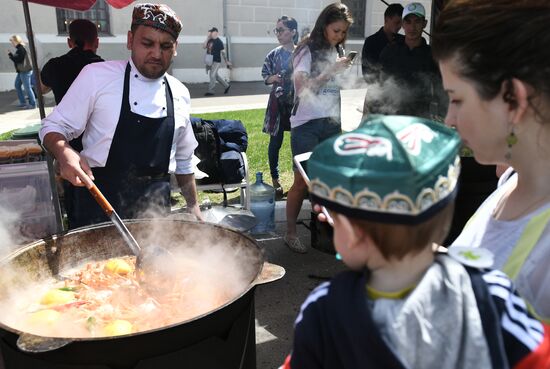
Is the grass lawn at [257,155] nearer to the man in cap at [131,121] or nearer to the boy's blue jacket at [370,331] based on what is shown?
the man in cap at [131,121]

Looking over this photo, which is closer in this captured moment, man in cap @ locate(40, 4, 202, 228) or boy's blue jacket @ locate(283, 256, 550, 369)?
boy's blue jacket @ locate(283, 256, 550, 369)

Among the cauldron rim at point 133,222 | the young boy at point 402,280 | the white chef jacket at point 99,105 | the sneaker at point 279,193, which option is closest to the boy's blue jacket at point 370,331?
the young boy at point 402,280

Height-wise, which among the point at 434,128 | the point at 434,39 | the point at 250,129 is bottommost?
the point at 250,129

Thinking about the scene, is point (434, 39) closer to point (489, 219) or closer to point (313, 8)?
point (489, 219)

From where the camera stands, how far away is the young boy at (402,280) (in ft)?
2.59

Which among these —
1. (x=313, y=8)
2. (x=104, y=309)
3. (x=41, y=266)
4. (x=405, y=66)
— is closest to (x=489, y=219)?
(x=104, y=309)

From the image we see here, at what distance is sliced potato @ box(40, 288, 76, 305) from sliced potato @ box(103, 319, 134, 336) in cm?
32

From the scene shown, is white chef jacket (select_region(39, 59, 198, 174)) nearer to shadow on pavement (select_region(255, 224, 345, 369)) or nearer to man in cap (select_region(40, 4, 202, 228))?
man in cap (select_region(40, 4, 202, 228))

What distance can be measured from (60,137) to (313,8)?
13.4 meters

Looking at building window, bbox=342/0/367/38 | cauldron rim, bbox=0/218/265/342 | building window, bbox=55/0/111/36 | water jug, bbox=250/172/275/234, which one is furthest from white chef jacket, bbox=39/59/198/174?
building window, bbox=342/0/367/38

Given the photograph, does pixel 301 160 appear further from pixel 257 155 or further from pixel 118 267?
pixel 257 155

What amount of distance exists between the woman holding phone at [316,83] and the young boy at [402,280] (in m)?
3.21

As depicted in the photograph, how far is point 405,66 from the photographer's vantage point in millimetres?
4750

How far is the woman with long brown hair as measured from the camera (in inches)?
36.9
